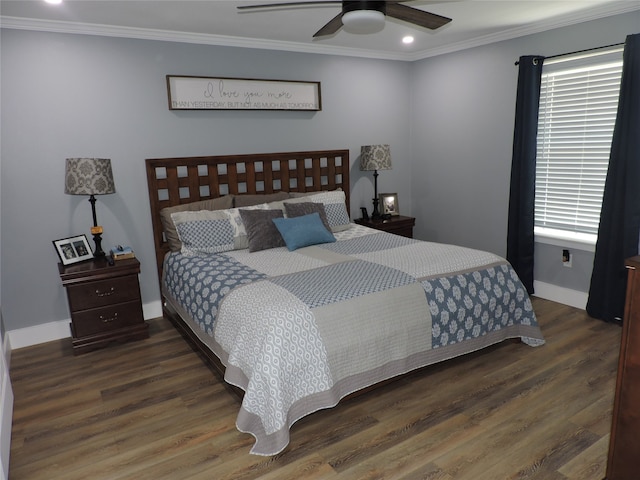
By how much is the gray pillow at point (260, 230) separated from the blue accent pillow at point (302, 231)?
0.06 m

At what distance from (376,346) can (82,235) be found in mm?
2444

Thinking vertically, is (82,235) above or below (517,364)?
above

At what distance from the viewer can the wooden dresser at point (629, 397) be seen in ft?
5.41

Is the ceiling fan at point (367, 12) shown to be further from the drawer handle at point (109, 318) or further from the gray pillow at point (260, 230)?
the drawer handle at point (109, 318)

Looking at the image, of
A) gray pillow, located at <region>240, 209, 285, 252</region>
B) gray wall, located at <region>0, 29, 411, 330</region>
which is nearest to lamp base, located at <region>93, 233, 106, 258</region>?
gray wall, located at <region>0, 29, 411, 330</region>

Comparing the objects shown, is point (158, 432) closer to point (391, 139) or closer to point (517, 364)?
point (517, 364)

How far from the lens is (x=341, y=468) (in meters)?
2.16

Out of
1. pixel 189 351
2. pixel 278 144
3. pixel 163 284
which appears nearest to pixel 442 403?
pixel 189 351

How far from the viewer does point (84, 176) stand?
3297 mm

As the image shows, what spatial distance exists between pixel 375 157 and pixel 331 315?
257cm

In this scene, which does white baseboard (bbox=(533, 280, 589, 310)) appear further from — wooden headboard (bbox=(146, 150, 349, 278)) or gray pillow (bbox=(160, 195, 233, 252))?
gray pillow (bbox=(160, 195, 233, 252))

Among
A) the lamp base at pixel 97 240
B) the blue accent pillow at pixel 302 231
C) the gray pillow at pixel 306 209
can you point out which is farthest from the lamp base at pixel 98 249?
the gray pillow at pixel 306 209

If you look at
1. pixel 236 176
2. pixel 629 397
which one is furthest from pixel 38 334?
pixel 629 397

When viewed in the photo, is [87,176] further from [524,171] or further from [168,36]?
[524,171]
